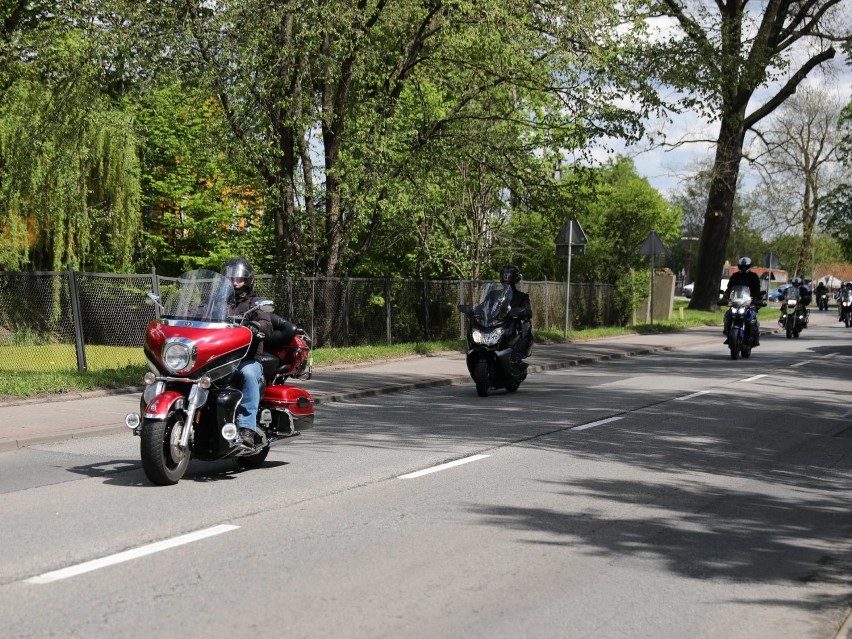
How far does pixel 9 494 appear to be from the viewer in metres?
7.67

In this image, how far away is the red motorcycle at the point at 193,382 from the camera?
25.1ft

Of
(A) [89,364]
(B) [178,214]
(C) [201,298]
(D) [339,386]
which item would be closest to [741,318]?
(D) [339,386]

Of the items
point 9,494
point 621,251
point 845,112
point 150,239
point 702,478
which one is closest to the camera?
point 9,494

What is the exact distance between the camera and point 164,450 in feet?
25.3

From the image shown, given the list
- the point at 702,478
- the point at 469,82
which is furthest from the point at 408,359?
the point at 702,478

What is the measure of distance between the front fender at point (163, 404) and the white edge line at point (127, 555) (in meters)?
1.23

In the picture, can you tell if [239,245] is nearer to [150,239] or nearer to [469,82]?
[150,239]

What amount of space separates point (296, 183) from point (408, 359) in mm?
4310

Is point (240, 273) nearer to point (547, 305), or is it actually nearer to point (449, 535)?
point (449, 535)

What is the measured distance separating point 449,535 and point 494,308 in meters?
8.98

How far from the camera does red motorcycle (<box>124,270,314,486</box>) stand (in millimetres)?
7648

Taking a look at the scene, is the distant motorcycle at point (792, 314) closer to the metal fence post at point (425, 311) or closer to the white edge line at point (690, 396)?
the metal fence post at point (425, 311)

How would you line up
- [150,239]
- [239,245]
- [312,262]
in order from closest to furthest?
[312,262]
[239,245]
[150,239]

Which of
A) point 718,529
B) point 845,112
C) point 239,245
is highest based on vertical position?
point 845,112
